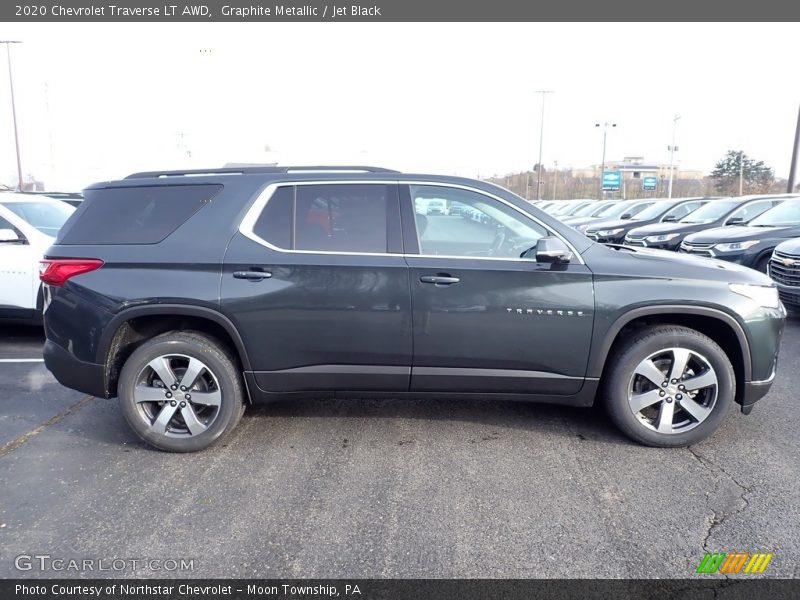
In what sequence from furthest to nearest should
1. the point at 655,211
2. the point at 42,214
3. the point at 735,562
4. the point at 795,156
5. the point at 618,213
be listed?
the point at 795,156
the point at 618,213
the point at 655,211
the point at 42,214
the point at 735,562

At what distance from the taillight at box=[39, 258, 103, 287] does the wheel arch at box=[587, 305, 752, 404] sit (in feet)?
11.1

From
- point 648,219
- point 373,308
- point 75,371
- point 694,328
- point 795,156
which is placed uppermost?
point 795,156

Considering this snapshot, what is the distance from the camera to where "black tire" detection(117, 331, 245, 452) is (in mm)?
3568

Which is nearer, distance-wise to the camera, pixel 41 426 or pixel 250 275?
pixel 250 275

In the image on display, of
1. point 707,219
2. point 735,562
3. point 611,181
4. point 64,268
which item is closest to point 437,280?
point 735,562

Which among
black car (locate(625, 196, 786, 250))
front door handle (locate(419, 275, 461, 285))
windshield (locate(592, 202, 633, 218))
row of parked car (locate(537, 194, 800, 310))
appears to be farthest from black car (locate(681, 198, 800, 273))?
windshield (locate(592, 202, 633, 218))

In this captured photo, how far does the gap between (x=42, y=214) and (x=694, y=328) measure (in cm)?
754

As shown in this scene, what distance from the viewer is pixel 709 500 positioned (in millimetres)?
3006

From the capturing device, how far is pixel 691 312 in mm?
3496

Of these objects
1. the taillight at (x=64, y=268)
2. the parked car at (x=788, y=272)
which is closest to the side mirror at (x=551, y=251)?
the taillight at (x=64, y=268)

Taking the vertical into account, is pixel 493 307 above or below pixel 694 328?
above

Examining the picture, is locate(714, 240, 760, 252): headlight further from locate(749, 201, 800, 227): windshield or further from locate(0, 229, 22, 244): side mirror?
locate(0, 229, 22, 244): side mirror

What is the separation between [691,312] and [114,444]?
4.05 metres

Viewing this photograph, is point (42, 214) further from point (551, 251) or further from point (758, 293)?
point (758, 293)
